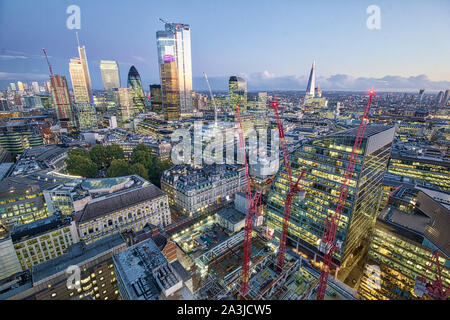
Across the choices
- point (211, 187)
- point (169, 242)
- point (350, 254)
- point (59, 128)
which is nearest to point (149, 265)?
point (169, 242)

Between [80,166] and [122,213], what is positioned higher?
[80,166]

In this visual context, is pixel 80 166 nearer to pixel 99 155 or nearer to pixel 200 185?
pixel 99 155

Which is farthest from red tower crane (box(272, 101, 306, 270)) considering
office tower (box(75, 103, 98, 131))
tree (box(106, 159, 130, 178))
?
office tower (box(75, 103, 98, 131))

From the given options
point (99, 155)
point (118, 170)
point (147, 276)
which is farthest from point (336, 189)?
point (99, 155)

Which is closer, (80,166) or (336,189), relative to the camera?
(336,189)
